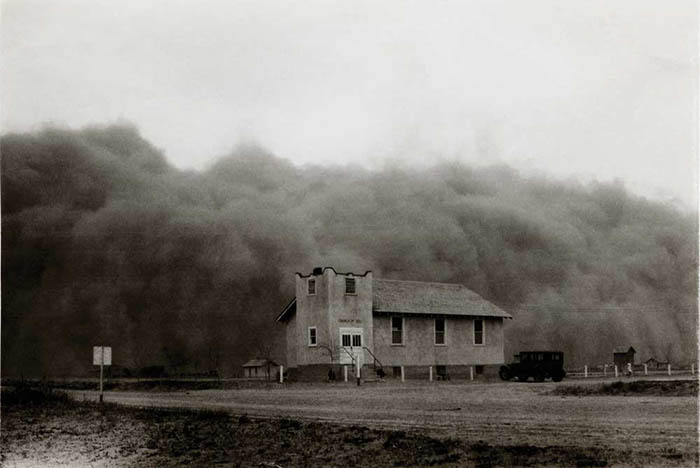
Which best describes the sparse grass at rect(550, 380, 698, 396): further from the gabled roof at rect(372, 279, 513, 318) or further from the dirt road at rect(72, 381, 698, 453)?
the gabled roof at rect(372, 279, 513, 318)

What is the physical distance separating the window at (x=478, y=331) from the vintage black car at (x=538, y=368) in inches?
190

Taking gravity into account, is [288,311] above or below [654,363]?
above

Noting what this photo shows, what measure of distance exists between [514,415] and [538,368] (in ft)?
82.8

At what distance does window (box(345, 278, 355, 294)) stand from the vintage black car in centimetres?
883

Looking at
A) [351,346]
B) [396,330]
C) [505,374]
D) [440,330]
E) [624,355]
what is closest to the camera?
[351,346]

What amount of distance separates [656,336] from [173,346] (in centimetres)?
3614

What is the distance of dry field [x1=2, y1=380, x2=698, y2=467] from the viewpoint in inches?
414

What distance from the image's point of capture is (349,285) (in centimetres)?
4025

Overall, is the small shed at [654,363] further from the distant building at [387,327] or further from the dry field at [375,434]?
the dry field at [375,434]

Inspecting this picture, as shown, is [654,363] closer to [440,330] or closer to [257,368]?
[440,330]

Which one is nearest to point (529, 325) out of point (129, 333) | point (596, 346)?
point (596, 346)

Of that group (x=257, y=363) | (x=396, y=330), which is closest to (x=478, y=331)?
(x=396, y=330)

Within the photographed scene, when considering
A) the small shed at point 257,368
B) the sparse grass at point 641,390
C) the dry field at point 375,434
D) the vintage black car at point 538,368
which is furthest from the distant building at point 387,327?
the dry field at point 375,434

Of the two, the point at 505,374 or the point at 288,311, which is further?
the point at 288,311
